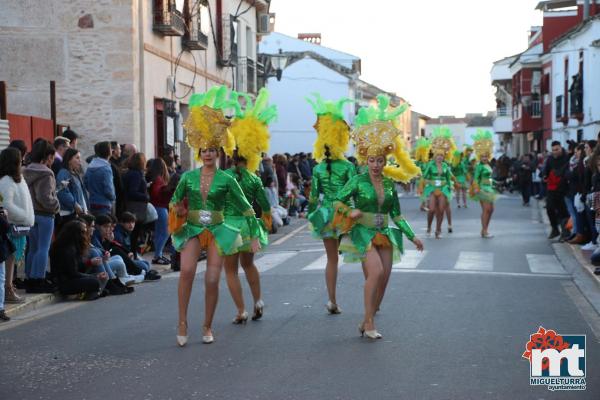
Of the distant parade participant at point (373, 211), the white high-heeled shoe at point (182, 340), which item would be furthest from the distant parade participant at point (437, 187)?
the white high-heeled shoe at point (182, 340)

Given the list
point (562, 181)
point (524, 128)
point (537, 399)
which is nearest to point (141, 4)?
point (562, 181)

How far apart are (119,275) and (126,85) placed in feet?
29.2

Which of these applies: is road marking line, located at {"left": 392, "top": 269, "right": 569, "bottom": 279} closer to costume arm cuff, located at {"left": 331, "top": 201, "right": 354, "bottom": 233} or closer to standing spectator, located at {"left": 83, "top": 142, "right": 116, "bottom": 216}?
standing spectator, located at {"left": 83, "top": 142, "right": 116, "bottom": 216}

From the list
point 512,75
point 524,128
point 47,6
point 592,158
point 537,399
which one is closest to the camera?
point 537,399

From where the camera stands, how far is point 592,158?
13.8 metres

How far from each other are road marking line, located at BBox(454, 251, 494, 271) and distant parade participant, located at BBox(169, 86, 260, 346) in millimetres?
6402

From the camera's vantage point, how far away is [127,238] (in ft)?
47.3

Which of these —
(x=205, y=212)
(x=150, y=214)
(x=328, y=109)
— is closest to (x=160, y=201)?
(x=150, y=214)

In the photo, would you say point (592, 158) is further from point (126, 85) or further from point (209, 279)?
point (126, 85)

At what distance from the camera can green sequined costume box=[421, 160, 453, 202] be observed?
20.1 m

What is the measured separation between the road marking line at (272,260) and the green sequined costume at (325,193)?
428 centimetres

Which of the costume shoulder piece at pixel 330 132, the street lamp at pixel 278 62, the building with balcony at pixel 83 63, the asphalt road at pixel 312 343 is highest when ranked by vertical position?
the street lamp at pixel 278 62

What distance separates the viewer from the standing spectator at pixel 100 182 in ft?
45.9

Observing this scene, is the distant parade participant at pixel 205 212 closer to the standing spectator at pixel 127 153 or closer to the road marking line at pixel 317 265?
the road marking line at pixel 317 265
